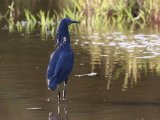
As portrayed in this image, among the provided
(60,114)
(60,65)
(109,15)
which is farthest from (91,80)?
(109,15)

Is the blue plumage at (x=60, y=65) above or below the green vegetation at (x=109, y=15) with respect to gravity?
below

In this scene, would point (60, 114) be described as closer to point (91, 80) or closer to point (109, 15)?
point (91, 80)

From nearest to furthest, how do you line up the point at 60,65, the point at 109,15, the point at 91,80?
the point at 60,65, the point at 91,80, the point at 109,15

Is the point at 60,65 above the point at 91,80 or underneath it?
above

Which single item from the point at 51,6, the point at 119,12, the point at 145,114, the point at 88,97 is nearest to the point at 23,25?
the point at 119,12

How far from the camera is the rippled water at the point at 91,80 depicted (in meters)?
7.66

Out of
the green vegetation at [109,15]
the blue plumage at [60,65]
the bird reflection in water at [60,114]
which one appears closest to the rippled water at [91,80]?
the bird reflection in water at [60,114]

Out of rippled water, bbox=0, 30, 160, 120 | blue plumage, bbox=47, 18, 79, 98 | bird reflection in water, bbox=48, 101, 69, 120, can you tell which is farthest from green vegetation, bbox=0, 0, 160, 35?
bird reflection in water, bbox=48, 101, 69, 120

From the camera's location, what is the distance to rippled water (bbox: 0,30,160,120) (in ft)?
25.1

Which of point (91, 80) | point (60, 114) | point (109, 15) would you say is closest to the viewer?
point (60, 114)

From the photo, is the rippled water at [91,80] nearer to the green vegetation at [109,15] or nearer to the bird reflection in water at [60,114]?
the bird reflection in water at [60,114]

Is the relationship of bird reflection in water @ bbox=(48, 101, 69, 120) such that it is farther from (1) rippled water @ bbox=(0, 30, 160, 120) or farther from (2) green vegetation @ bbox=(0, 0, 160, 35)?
(2) green vegetation @ bbox=(0, 0, 160, 35)

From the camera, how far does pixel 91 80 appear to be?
984 cm

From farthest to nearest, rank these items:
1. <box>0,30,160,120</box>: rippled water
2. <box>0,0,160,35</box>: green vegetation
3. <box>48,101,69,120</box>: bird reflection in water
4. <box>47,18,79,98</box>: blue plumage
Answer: <box>0,0,160,35</box>: green vegetation → <box>47,18,79,98</box>: blue plumage → <box>0,30,160,120</box>: rippled water → <box>48,101,69,120</box>: bird reflection in water
